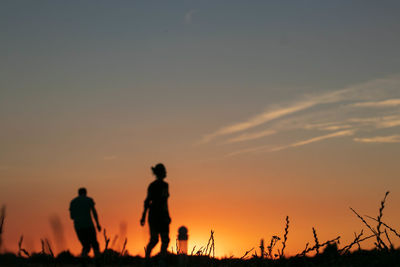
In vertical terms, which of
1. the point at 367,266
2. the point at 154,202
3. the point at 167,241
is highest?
the point at 154,202

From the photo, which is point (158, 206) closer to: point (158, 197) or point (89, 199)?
point (158, 197)

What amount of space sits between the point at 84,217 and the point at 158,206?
92.6 inches

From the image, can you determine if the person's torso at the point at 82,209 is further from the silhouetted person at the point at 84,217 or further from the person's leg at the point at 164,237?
the person's leg at the point at 164,237

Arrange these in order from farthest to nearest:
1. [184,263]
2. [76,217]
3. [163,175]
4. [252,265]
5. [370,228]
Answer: [76,217] < [163,175] < [252,265] < [184,263] < [370,228]

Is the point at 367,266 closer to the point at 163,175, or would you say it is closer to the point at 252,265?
the point at 252,265

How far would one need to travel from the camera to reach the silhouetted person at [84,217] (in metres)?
12.9

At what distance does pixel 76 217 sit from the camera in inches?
512

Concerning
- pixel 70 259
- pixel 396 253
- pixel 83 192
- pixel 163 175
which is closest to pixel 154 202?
pixel 163 175

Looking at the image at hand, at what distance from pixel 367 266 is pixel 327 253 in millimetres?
370

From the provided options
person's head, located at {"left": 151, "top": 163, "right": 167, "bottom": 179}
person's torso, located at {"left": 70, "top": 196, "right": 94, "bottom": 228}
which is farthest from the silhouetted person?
person's head, located at {"left": 151, "top": 163, "right": 167, "bottom": 179}

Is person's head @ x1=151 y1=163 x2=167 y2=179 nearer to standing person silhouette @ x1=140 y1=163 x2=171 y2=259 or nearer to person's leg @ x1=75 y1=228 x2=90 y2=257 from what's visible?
standing person silhouette @ x1=140 y1=163 x2=171 y2=259

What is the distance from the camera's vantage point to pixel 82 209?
12.9 m

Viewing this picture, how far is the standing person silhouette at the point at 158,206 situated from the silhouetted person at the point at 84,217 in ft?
6.49

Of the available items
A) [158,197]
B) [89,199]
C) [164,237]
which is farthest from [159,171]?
[89,199]
